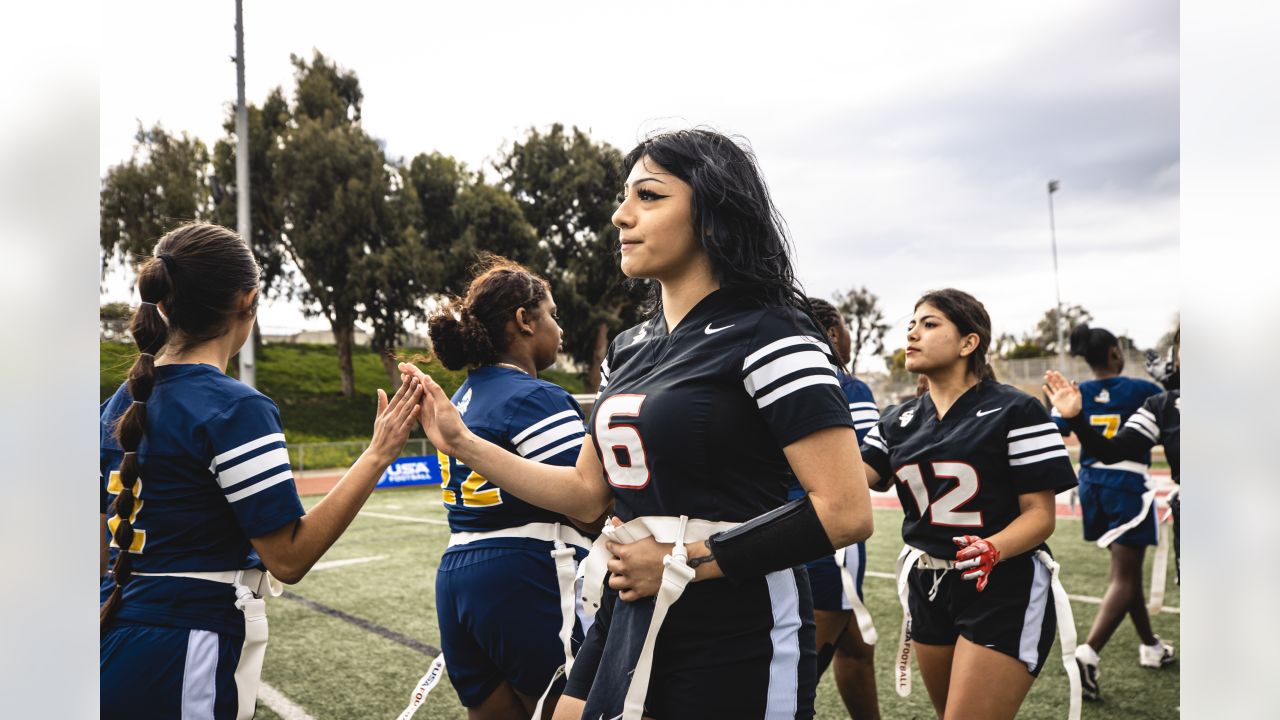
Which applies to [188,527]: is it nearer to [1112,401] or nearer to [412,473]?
[1112,401]

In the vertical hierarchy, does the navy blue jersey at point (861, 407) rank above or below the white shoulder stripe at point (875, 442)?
above

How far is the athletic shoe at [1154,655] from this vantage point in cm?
567

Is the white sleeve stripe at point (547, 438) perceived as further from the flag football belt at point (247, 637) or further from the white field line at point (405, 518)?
the white field line at point (405, 518)

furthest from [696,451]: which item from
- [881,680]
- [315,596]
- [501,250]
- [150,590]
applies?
[501,250]

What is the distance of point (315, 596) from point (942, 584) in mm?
6691

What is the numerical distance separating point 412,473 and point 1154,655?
16.0 metres

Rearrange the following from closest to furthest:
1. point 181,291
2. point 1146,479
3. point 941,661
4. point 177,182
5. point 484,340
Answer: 1. point 181,291
2. point 941,661
3. point 484,340
4. point 1146,479
5. point 177,182

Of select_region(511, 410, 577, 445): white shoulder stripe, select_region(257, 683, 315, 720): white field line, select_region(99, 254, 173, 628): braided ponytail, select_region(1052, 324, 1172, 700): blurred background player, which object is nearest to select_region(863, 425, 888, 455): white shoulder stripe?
select_region(511, 410, 577, 445): white shoulder stripe

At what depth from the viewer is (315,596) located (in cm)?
824

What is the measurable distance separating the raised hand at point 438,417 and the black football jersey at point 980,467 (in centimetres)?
193

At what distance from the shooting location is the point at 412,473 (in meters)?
19.3

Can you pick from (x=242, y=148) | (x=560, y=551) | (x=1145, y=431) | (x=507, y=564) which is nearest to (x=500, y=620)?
(x=507, y=564)

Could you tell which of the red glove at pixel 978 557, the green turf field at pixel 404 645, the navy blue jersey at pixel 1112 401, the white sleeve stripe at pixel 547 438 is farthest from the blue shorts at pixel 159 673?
the navy blue jersey at pixel 1112 401
